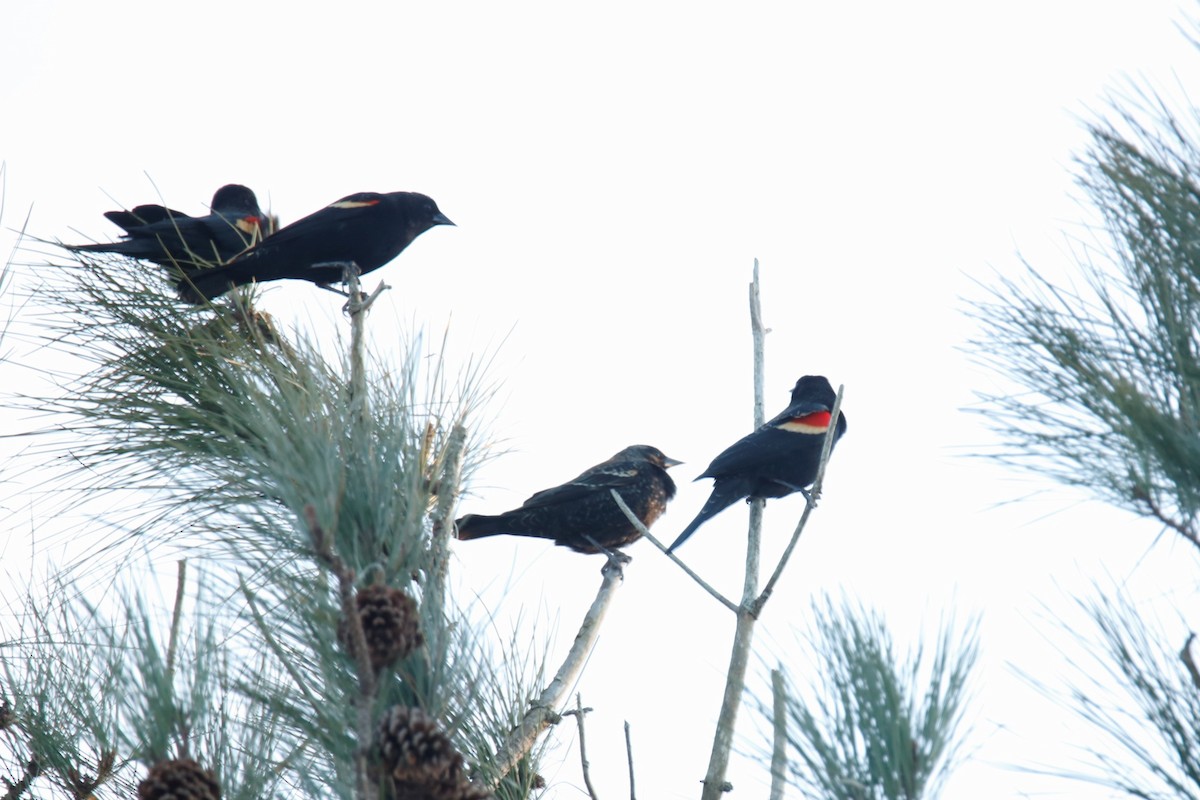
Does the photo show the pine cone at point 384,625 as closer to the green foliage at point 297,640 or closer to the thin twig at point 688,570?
the green foliage at point 297,640

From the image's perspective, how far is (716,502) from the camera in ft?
19.4

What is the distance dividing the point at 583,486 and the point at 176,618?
13.1 ft

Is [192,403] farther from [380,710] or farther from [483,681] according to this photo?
[380,710]

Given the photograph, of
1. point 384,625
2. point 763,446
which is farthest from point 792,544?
point 763,446

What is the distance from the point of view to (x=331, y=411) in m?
2.28

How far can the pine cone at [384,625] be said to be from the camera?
1.76m

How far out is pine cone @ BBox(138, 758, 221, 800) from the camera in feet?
5.75

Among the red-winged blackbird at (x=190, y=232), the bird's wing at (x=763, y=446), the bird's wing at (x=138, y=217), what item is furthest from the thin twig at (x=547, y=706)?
the bird's wing at (x=763, y=446)

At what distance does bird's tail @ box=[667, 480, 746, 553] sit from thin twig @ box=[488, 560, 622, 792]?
2.16m

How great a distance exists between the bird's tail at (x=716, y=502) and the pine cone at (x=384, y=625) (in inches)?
163

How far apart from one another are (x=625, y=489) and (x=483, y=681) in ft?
13.3

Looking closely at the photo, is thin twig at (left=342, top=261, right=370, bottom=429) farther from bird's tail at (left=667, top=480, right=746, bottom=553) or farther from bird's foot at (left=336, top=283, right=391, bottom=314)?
bird's tail at (left=667, top=480, right=746, bottom=553)

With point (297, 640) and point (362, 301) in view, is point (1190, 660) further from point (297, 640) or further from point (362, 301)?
point (362, 301)

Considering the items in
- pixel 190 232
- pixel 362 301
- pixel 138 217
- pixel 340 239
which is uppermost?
pixel 190 232
